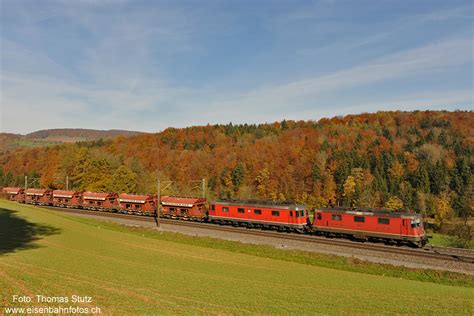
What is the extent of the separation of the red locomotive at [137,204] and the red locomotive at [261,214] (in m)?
14.1

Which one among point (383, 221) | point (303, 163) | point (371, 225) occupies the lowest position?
point (371, 225)

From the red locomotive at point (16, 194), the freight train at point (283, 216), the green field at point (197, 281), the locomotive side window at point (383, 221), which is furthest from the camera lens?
the red locomotive at point (16, 194)

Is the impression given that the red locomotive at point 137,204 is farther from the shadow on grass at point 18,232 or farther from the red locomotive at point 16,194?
the red locomotive at point 16,194

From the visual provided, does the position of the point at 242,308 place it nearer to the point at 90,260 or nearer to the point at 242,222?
the point at 90,260

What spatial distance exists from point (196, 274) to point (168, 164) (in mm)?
125623

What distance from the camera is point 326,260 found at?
108 feet

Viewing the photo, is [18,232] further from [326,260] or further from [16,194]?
[16,194]

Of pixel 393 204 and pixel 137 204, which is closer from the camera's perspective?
pixel 137 204

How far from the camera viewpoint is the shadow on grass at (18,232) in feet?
93.8

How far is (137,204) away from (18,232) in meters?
29.2

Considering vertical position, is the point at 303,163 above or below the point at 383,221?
above

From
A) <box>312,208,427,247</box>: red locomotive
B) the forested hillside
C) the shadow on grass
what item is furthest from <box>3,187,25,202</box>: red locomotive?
<box>312,208,427,247</box>: red locomotive

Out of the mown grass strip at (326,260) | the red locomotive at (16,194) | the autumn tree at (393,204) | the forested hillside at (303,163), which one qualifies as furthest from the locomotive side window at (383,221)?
the red locomotive at (16,194)

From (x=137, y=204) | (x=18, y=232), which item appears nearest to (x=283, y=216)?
(x=137, y=204)
